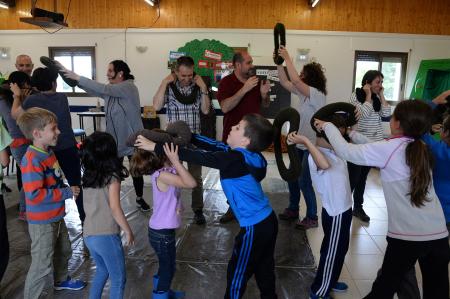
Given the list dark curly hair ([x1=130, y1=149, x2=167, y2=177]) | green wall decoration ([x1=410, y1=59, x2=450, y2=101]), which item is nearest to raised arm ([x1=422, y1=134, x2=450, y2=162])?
dark curly hair ([x1=130, y1=149, x2=167, y2=177])

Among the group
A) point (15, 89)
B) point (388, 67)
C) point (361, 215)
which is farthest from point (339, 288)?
point (388, 67)

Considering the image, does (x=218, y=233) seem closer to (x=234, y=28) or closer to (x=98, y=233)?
(x=98, y=233)

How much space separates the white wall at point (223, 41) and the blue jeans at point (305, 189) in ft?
15.3

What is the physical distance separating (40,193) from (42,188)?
0.03m

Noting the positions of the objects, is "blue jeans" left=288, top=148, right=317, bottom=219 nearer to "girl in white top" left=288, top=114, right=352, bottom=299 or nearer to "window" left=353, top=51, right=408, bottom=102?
"girl in white top" left=288, top=114, right=352, bottom=299

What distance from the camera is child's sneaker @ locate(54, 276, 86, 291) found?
7.14 ft

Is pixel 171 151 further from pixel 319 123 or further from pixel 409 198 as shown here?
pixel 409 198

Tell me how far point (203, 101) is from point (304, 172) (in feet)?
3.63

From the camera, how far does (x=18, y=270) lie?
2410mm

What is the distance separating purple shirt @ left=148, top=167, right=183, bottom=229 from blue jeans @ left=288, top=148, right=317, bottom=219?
1542 millimetres

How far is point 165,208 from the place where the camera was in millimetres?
1848

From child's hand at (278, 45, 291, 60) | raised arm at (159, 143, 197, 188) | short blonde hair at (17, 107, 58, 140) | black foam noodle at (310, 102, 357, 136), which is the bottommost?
raised arm at (159, 143, 197, 188)

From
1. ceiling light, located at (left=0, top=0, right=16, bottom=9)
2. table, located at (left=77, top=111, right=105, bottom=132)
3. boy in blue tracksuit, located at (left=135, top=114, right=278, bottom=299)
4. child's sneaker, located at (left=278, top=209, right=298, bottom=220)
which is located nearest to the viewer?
boy in blue tracksuit, located at (left=135, top=114, right=278, bottom=299)

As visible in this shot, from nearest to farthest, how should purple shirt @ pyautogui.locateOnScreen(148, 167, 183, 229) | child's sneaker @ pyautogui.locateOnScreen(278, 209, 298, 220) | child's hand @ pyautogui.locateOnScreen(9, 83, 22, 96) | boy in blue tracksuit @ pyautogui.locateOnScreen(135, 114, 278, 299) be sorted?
boy in blue tracksuit @ pyautogui.locateOnScreen(135, 114, 278, 299), purple shirt @ pyautogui.locateOnScreen(148, 167, 183, 229), child's hand @ pyautogui.locateOnScreen(9, 83, 22, 96), child's sneaker @ pyautogui.locateOnScreen(278, 209, 298, 220)
